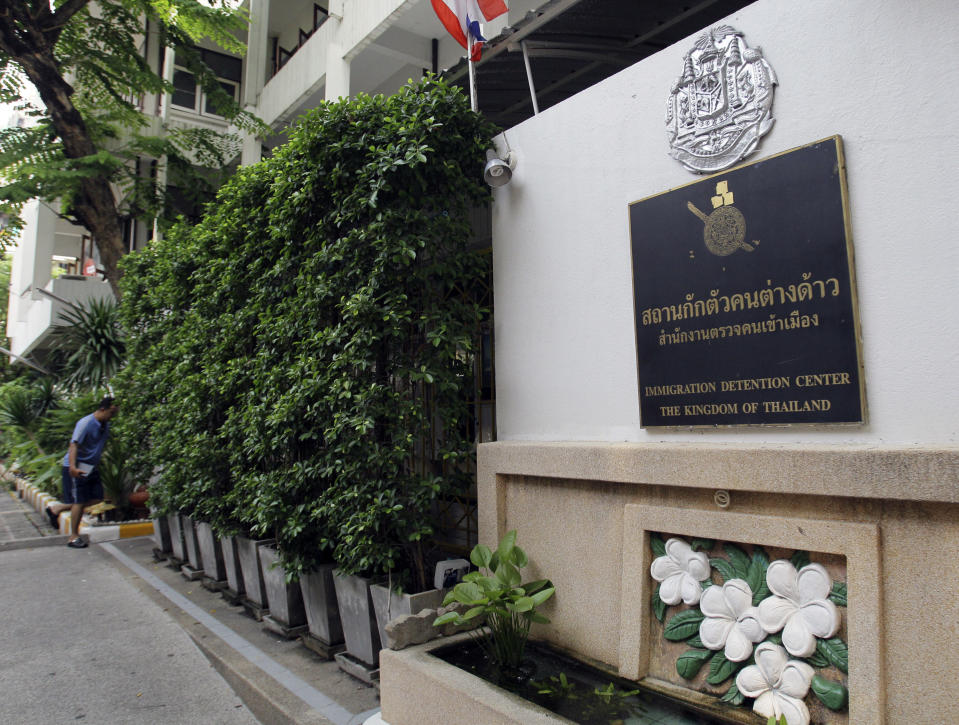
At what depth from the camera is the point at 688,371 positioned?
348cm

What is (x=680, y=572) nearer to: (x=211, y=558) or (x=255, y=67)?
(x=211, y=558)

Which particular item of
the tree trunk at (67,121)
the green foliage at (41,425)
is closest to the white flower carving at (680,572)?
the tree trunk at (67,121)

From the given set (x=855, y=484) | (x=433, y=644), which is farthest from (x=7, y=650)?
(x=855, y=484)

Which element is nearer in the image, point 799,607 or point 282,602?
point 799,607

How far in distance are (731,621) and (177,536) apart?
7.00 m

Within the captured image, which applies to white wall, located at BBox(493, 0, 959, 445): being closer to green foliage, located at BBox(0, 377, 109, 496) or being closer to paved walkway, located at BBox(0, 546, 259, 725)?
paved walkway, located at BBox(0, 546, 259, 725)

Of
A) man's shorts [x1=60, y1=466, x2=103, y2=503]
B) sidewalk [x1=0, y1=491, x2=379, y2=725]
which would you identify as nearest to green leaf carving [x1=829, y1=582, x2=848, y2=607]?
sidewalk [x1=0, y1=491, x2=379, y2=725]

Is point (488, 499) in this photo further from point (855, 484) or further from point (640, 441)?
point (855, 484)

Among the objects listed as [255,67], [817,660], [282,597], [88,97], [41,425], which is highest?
[255,67]

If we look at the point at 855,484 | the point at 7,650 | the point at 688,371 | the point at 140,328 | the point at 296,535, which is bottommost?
the point at 7,650

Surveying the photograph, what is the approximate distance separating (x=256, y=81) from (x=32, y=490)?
9.75 metres

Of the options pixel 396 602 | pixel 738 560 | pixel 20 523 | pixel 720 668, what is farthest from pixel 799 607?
pixel 20 523

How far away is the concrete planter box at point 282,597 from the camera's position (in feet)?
17.7

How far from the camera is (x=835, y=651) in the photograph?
275 cm
